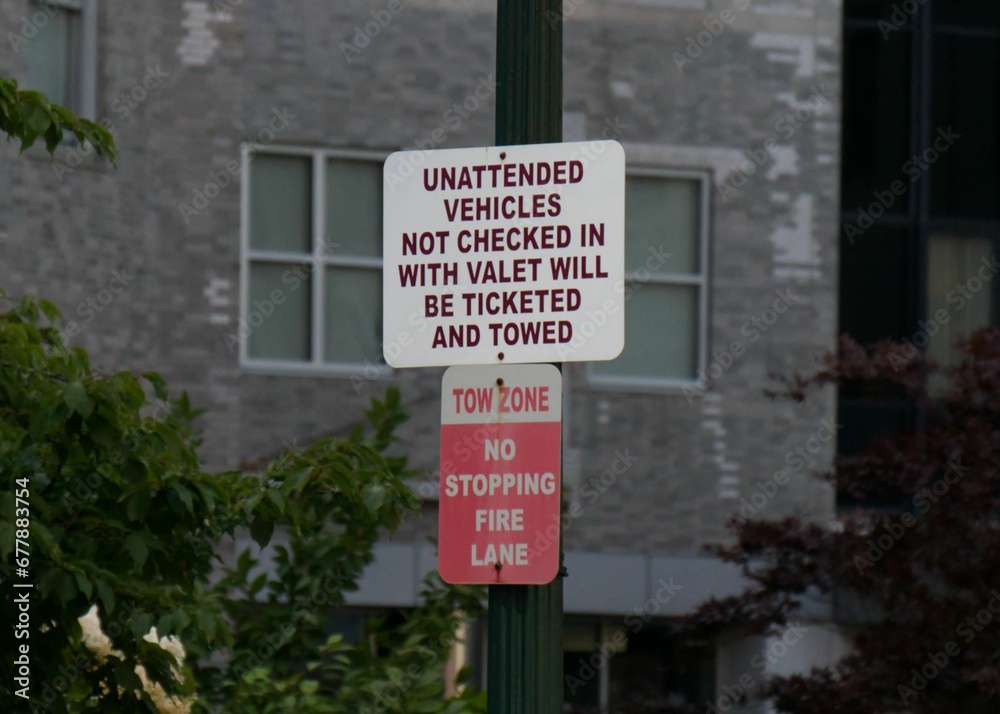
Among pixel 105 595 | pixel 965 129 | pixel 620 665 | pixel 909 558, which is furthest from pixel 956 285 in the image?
pixel 105 595

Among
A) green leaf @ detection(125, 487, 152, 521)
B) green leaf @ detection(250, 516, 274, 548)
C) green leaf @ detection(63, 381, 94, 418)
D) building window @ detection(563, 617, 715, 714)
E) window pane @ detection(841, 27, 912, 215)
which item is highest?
window pane @ detection(841, 27, 912, 215)

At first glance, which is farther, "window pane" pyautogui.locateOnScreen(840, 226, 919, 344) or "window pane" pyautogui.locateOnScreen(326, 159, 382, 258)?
"window pane" pyautogui.locateOnScreen(840, 226, 919, 344)

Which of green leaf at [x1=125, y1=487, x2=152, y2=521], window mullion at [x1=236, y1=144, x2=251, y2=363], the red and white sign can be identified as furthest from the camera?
window mullion at [x1=236, y1=144, x2=251, y2=363]

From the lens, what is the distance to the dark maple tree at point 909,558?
1241cm

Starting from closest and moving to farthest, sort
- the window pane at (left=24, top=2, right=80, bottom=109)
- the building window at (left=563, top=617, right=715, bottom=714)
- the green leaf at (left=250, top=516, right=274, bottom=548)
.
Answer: the green leaf at (left=250, top=516, right=274, bottom=548) < the window pane at (left=24, top=2, right=80, bottom=109) < the building window at (left=563, top=617, right=715, bottom=714)

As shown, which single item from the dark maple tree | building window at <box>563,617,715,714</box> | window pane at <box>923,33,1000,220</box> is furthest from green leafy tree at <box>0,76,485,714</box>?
window pane at <box>923,33,1000,220</box>

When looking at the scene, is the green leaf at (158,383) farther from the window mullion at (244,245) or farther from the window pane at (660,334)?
the window pane at (660,334)

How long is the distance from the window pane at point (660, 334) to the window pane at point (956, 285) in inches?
109

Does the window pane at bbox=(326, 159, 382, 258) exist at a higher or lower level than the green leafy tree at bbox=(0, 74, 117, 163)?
higher

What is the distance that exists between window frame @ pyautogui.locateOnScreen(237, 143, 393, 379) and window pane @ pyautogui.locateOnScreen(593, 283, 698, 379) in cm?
219

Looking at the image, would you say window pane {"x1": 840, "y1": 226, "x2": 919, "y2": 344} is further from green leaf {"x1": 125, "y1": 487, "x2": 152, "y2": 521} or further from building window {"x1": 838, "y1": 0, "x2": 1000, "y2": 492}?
green leaf {"x1": 125, "y1": 487, "x2": 152, "y2": 521}

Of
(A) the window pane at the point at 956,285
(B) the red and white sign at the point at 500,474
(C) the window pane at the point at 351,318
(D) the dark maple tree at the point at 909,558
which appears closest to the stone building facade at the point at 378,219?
(C) the window pane at the point at 351,318

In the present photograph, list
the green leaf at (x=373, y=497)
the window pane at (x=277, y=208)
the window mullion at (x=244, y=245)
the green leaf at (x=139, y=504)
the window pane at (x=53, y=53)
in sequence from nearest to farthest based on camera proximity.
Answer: the green leaf at (x=139, y=504) < the green leaf at (x=373, y=497) < the window pane at (x=53, y=53) < the window mullion at (x=244, y=245) < the window pane at (x=277, y=208)

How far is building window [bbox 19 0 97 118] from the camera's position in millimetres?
13828
